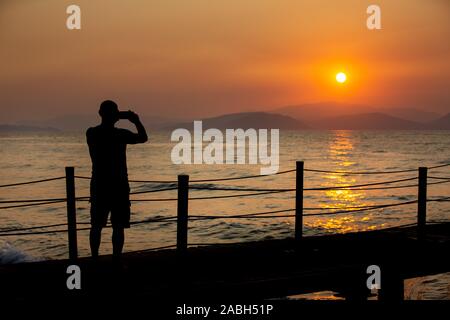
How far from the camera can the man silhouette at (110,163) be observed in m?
6.26

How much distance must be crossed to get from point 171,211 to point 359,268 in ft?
73.8

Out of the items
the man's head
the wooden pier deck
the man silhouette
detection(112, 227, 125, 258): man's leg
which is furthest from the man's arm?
the wooden pier deck

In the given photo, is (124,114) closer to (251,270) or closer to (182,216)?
(182,216)

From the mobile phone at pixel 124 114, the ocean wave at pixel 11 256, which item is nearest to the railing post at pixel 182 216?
the mobile phone at pixel 124 114

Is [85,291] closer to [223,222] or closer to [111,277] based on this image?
[111,277]

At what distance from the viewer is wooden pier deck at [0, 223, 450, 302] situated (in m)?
5.16

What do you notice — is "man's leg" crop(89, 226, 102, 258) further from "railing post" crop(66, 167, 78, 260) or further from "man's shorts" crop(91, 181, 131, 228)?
"railing post" crop(66, 167, 78, 260)

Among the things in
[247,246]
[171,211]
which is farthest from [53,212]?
[247,246]

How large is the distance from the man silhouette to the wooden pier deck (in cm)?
75

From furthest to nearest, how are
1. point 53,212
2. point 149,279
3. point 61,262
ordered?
point 53,212
point 61,262
point 149,279

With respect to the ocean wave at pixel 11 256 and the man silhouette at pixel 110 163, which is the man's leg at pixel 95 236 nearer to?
the man silhouette at pixel 110 163

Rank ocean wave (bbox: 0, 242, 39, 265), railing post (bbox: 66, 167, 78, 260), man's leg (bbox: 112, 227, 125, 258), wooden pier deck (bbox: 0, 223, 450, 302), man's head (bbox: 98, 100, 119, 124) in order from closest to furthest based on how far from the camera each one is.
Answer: wooden pier deck (bbox: 0, 223, 450, 302), man's head (bbox: 98, 100, 119, 124), man's leg (bbox: 112, 227, 125, 258), railing post (bbox: 66, 167, 78, 260), ocean wave (bbox: 0, 242, 39, 265)

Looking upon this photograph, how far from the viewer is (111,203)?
20.9 ft
